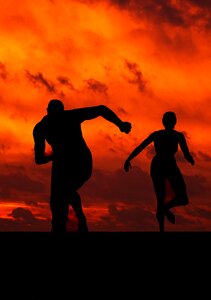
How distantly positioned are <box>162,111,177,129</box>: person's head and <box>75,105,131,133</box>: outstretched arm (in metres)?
2.20

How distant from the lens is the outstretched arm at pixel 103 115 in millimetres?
10828

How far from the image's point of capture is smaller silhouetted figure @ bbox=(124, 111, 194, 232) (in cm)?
1310

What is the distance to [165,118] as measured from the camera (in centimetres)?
1302

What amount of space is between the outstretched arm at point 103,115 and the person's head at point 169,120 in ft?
7.20

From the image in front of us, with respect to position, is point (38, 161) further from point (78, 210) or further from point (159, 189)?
point (159, 189)

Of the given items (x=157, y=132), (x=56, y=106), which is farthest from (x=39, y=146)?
(x=157, y=132)

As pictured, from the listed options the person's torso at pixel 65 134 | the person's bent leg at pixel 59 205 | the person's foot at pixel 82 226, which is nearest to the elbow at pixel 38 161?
the person's torso at pixel 65 134

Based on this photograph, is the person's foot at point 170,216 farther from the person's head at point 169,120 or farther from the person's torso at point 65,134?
the person's torso at point 65,134

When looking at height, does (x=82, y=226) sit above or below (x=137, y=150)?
below

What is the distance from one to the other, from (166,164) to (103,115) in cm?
263

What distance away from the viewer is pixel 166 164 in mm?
13266
